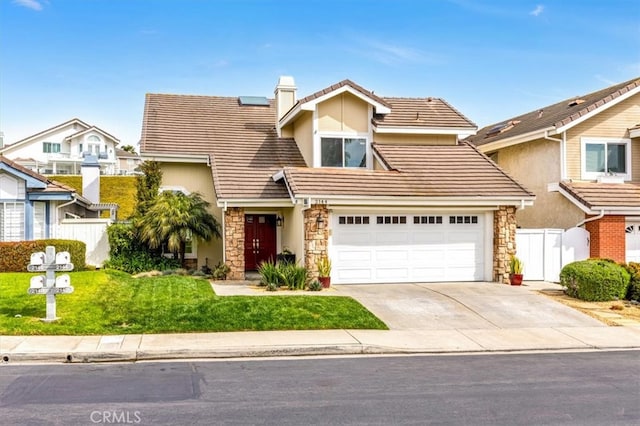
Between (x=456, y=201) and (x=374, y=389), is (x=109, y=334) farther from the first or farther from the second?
(x=456, y=201)

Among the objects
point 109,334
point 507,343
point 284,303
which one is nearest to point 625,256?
point 507,343

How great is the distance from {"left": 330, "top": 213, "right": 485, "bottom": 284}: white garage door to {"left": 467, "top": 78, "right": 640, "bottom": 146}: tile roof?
579 centimetres

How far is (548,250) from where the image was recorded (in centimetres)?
2036

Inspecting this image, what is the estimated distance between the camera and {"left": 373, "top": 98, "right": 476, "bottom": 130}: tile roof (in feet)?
75.1

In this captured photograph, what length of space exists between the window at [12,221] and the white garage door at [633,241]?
64.9 ft

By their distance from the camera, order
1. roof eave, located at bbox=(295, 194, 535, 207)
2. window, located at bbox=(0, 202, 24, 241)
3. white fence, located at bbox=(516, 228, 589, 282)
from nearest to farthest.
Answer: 1. roof eave, located at bbox=(295, 194, 535, 207)
2. white fence, located at bbox=(516, 228, 589, 282)
3. window, located at bbox=(0, 202, 24, 241)

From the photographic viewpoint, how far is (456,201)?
18.9 m

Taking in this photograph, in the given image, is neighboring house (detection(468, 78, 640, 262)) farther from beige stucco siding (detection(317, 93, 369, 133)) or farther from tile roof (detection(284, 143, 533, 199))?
beige stucco siding (detection(317, 93, 369, 133))

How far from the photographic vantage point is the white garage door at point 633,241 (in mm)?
20906

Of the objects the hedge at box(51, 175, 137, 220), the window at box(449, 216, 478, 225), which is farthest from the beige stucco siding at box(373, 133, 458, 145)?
the hedge at box(51, 175, 137, 220)

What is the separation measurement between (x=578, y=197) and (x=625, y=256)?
8.07 ft

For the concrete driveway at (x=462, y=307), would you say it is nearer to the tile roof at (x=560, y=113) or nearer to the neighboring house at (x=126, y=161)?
the tile roof at (x=560, y=113)

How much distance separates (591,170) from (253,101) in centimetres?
1417

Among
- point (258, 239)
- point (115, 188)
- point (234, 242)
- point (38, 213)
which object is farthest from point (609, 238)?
point (115, 188)
